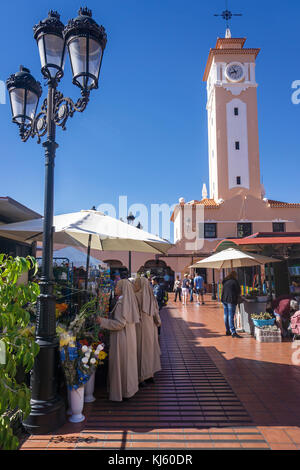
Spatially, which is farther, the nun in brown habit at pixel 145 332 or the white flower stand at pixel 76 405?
the nun in brown habit at pixel 145 332

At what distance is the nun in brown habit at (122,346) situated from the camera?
416 cm

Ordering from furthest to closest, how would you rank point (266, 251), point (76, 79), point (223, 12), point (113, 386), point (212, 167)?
1. point (223, 12)
2. point (212, 167)
3. point (266, 251)
4. point (113, 386)
5. point (76, 79)

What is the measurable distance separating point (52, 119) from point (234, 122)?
90.8ft

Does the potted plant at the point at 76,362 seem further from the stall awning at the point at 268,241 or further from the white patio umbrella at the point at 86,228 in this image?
the stall awning at the point at 268,241

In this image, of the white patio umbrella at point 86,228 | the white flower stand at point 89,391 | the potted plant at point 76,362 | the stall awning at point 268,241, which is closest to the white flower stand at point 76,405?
the potted plant at point 76,362

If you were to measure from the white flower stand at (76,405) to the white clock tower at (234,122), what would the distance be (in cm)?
2552

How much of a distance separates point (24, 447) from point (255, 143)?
96.7 feet

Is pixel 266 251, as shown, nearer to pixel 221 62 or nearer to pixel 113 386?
pixel 113 386

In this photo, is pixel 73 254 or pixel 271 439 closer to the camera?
pixel 271 439

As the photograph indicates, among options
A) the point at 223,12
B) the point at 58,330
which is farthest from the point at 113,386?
the point at 223,12

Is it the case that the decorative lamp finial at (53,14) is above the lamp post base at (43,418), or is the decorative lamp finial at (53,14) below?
above

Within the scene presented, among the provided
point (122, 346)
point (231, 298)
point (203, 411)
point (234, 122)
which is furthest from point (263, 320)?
point (234, 122)

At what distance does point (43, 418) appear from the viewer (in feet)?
10.9
